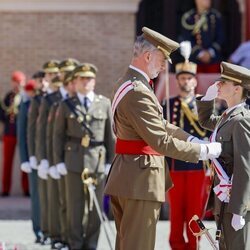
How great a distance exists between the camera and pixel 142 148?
21.0ft

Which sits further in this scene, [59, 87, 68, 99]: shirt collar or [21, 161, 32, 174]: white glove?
[21, 161, 32, 174]: white glove

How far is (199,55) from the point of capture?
1364cm

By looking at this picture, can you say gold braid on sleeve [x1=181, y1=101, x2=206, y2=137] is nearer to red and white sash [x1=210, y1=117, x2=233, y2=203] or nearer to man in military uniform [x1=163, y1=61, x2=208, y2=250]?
man in military uniform [x1=163, y1=61, x2=208, y2=250]

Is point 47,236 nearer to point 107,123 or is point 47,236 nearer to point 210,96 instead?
point 107,123

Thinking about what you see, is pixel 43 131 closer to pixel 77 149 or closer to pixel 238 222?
pixel 77 149

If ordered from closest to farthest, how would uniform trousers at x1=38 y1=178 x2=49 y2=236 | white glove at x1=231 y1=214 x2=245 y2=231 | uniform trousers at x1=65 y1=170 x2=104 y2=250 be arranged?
1. white glove at x1=231 y1=214 x2=245 y2=231
2. uniform trousers at x1=65 y1=170 x2=104 y2=250
3. uniform trousers at x1=38 y1=178 x2=49 y2=236

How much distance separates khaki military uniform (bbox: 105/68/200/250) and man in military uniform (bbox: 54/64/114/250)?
102 inches

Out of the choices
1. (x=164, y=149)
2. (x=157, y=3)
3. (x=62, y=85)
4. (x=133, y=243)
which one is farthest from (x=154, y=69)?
(x=157, y=3)

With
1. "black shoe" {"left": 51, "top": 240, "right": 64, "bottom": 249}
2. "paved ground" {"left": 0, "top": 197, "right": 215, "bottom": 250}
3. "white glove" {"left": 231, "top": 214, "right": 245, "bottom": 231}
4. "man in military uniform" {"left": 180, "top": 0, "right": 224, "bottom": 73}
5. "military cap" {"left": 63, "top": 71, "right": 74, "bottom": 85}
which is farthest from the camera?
"man in military uniform" {"left": 180, "top": 0, "right": 224, "bottom": 73}

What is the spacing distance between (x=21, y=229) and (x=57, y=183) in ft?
5.13

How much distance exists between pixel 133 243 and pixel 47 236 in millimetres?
3931

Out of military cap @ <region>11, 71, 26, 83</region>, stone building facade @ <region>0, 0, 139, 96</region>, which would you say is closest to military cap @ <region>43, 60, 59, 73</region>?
military cap @ <region>11, 71, 26, 83</region>

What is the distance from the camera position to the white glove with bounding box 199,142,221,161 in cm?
621

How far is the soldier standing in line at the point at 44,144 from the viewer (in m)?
10.1
